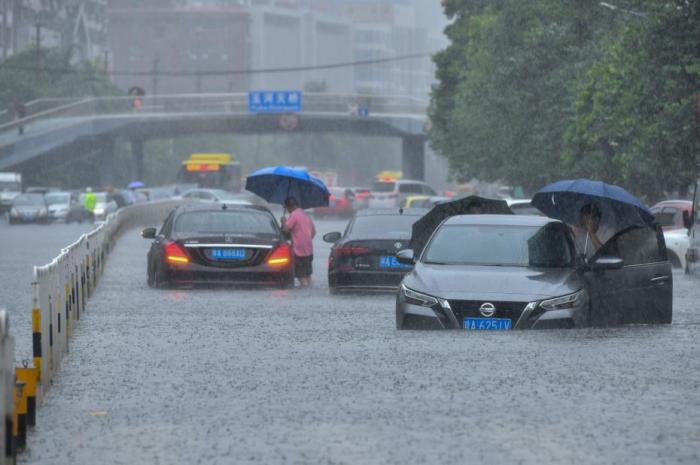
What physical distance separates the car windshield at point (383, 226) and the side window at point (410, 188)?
5531 cm

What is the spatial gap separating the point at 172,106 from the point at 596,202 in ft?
255

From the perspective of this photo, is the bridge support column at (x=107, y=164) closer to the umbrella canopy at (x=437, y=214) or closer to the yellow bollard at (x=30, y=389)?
the umbrella canopy at (x=437, y=214)

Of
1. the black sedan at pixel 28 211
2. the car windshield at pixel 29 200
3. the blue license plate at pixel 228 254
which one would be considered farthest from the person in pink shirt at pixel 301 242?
the car windshield at pixel 29 200

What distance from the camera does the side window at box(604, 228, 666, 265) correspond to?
17.5 m

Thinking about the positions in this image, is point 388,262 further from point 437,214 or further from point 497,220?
point 497,220

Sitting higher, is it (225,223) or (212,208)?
(212,208)

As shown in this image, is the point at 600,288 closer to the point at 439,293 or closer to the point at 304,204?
the point at 439,293

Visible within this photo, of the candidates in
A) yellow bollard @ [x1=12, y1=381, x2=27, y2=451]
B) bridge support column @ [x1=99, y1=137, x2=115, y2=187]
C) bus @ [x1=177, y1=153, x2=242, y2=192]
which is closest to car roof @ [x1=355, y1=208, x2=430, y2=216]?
yellow bollard @ [x1=12, y1=381, x2=27, y2=451]

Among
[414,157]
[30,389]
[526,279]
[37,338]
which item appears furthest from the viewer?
[414,157]

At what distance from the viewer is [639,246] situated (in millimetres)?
17641

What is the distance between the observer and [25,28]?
144875mm

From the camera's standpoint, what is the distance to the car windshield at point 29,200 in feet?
231

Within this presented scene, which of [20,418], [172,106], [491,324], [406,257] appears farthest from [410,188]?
[20,418]

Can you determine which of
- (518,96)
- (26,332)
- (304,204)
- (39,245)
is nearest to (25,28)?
(518,96)
